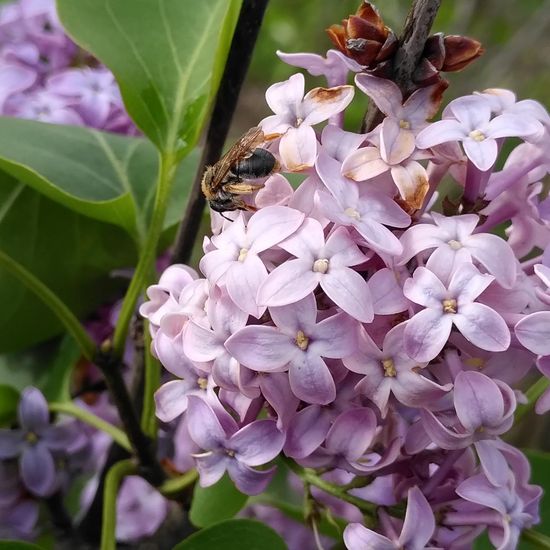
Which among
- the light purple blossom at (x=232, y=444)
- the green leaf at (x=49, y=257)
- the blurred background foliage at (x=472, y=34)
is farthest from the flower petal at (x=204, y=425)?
the blurred background foliage at (x=472, y=34)

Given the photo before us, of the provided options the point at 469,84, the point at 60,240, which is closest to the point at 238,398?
the point at 60,240

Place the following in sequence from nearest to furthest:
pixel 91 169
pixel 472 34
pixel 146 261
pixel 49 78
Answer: pixel 146 261
pixel 91 169
pixel 49 78
pixel 472 34

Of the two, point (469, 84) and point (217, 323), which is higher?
point (217, 323)

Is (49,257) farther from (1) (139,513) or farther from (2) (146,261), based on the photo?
(1) (139,513)

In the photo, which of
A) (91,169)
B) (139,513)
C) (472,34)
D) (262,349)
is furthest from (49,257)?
(472,34)

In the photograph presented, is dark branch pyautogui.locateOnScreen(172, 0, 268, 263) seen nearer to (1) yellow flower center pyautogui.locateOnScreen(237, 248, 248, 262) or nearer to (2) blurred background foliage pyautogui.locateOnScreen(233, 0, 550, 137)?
(1) yellow flower center pyautogui.locateOnScreen(237, 248, 248, 262)

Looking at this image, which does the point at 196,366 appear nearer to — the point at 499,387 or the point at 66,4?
the point at 499,387
